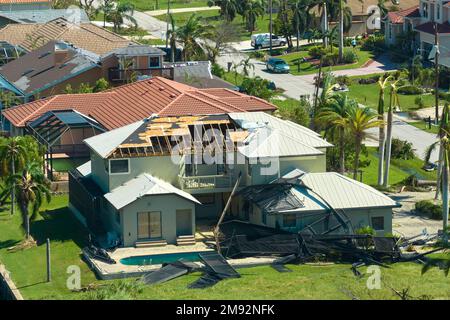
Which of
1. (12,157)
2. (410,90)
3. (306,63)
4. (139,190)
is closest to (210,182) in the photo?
(139,190)

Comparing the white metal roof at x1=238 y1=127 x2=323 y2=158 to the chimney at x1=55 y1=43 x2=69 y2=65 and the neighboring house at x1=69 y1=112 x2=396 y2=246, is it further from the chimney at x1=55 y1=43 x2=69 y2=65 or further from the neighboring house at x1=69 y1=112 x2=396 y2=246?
the chimney at x1=55 y1=43 x2=69 y2=65

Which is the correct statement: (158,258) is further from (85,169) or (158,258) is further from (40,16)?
(40,16)

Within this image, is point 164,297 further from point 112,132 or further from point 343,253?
point 112,132

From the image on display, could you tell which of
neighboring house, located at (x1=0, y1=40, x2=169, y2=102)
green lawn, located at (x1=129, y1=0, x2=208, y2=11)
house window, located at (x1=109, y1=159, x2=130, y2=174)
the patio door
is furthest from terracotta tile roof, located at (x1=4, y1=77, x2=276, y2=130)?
green lawn, located at (x1=129, y1=0, x2=208, y2=11)

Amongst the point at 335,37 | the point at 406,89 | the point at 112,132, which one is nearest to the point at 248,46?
the point at 335,37

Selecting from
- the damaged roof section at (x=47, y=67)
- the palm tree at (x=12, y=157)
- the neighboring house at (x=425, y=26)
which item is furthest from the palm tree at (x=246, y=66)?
the palm tree at (x=12, y=157)
